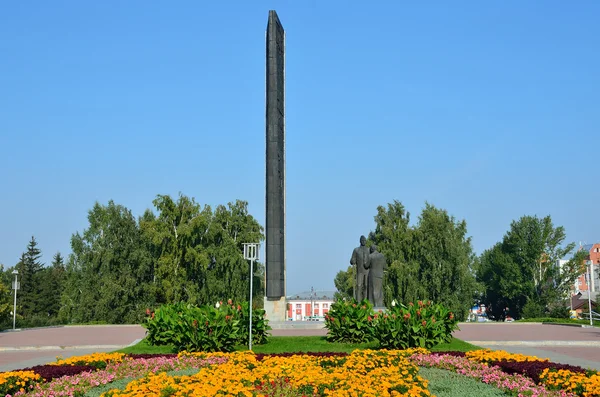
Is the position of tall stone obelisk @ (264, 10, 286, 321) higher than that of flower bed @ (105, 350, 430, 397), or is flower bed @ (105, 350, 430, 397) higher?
tall stone obelisk @ (264, 10, 286, 321)

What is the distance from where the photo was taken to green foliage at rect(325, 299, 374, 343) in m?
15.2

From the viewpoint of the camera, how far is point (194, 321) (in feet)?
43.4

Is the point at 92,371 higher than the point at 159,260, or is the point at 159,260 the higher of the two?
the point at 159,260

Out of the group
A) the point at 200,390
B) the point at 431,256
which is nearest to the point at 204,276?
the point at 431,256

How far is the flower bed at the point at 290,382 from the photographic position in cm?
698

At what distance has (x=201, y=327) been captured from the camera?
13172mm

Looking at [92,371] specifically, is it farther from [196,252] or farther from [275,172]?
[196,252]

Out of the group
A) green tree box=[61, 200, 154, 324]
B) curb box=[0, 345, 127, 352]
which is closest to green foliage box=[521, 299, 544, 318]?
green tree box=[61, 200, 154, 324]

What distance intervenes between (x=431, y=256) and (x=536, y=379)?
111ft

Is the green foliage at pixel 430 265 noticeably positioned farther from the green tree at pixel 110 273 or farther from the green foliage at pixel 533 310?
the green tree at pixel 110 273

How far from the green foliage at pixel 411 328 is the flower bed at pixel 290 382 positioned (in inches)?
140

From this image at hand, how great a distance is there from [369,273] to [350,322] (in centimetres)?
435

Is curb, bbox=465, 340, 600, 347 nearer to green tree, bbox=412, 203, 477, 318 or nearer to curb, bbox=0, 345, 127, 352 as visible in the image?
curb, bbox=0, 345, 127, 352

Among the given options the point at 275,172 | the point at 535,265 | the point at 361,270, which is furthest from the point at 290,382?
the point at 535,265
